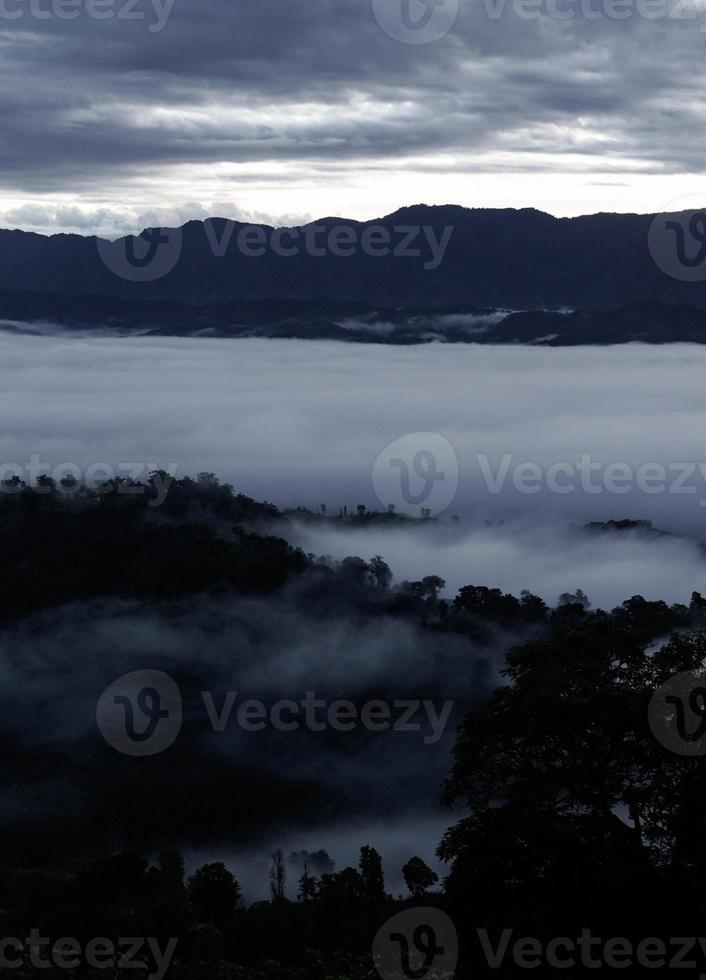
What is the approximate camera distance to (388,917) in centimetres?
3544

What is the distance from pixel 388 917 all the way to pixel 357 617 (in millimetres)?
58255

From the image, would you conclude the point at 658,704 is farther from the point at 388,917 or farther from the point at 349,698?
the point at 349,698

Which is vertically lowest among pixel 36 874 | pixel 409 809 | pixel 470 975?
pixel 409 809

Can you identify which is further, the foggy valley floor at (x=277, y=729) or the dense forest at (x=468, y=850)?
the foggy valley floor at (x=277, y=729)

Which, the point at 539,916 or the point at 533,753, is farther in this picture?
the point at 533,753

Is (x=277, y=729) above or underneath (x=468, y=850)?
underneath

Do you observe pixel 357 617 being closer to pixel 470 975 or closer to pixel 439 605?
pixel 439 605

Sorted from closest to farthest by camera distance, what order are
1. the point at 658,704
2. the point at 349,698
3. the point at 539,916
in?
the point at 539,916
the point at 658,704
the point at 349,698

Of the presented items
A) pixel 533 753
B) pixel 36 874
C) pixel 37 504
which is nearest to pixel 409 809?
pixel 36 874

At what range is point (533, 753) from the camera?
26.0 metres

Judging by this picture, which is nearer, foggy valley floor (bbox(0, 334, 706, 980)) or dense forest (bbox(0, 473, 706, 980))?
dense forest (bbox(0, 473, 706, 980))

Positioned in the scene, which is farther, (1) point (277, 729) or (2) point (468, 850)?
(1) point (277, 729)

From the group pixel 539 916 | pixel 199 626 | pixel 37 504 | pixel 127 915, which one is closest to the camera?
pixel 539 916

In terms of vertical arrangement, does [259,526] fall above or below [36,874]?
above
